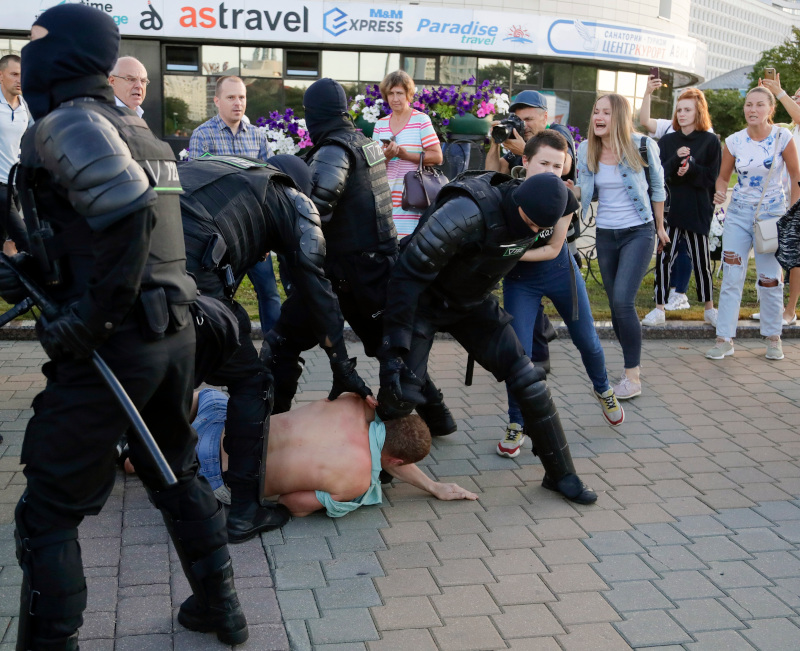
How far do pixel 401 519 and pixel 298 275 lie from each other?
49.5 inches

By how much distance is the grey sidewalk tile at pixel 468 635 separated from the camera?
122 inches

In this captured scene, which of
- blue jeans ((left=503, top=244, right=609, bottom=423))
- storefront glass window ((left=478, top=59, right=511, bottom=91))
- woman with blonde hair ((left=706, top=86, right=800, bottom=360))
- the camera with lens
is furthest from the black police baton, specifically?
storefront glass window ((left=478, top=59, right=511, bottom=91))

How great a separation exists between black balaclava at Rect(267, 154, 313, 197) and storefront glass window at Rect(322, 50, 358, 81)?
71.8 ft

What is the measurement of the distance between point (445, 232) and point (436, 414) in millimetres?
1529

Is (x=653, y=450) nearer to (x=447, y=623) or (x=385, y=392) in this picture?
(x=385, y=392)

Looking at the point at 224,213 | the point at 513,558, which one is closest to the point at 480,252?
the point at 224,213

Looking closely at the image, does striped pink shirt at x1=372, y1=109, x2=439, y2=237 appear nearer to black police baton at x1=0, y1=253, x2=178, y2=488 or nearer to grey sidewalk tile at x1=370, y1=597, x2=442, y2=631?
grey sidewalk tile at x1=370, y1=597, x2=442, y2=631

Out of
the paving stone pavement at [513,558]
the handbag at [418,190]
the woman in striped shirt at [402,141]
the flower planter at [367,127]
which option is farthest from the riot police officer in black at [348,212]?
the flower planter at [367,127]

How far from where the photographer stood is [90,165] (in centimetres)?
243

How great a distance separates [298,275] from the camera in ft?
12.7

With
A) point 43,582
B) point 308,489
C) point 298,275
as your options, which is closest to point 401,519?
point 308,489

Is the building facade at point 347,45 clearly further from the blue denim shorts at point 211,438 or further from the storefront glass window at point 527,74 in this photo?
the blue denim shorts at point 211,438

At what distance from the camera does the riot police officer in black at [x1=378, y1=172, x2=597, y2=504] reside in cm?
392

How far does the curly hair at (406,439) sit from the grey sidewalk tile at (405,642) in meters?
1.05
